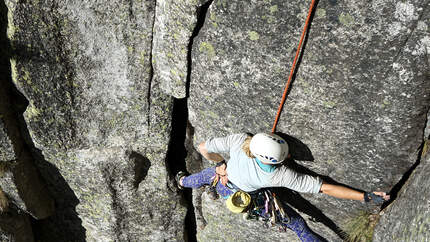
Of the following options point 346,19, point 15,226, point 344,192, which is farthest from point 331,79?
point 15,226

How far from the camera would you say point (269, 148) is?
443 centimetres

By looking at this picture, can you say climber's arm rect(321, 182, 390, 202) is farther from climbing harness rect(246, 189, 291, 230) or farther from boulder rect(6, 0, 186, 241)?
boulder rect(6, 0, 186, 241)

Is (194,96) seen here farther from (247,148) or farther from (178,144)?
(178,144)

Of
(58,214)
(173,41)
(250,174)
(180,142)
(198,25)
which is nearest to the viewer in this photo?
(198,25)

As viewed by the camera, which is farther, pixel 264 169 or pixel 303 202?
pixel 303 202

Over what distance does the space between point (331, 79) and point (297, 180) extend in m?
1.47

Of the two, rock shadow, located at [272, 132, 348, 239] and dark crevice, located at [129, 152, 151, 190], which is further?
dark crevice, located at [129, 152, 151, 190]

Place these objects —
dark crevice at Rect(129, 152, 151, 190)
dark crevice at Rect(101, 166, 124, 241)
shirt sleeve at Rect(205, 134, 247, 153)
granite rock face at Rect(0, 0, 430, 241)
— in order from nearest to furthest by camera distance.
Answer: granite rock face at Rect(0, 0, 430, 241)
shirt sleeve at Rect(205, 134, 247, 153)
dark crevice at Rect(129, 152, 151, 190)
dark crevice at Rect(101, 166, 124, 241)

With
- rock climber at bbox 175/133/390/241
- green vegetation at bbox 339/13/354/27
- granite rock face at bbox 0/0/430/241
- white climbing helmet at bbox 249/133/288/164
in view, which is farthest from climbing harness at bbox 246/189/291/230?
green vegetation at bbox 339/13/354/27

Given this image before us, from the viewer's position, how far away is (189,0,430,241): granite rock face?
12.3ft

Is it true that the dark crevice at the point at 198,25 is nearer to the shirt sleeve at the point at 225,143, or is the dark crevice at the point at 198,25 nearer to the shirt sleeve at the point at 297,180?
the shirt sleeve at the point at 225,143

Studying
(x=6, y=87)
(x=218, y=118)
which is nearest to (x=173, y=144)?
(x=218, y=118)

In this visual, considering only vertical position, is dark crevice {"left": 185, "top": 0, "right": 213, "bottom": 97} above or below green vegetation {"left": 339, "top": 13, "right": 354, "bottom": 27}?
below

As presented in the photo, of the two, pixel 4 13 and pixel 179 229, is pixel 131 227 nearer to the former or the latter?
pixel 179 229
